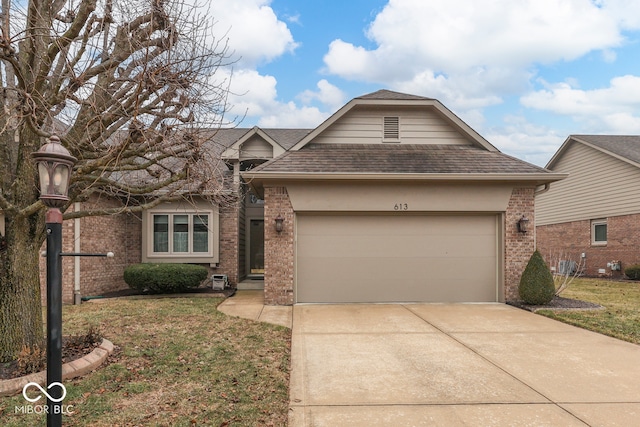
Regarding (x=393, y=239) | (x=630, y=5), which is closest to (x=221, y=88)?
(x=393, y=239)

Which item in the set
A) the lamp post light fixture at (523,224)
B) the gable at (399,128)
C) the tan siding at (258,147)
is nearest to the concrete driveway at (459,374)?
the lamp post light fixture at (523,224)

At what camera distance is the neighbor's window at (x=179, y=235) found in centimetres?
1161

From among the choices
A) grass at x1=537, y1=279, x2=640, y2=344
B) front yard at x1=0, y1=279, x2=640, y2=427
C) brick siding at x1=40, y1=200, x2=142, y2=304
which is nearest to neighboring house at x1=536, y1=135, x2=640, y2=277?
grass at x1=537, y1=279, x2=640, y2=344

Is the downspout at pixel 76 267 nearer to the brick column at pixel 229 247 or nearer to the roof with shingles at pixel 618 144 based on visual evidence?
the brick column at pixel 229 247

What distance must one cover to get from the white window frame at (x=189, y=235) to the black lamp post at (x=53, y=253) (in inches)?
341

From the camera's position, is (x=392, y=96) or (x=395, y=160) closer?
(x=395, y=160)

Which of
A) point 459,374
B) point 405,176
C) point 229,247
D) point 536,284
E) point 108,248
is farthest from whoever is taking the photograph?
point 229,247

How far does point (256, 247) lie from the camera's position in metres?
13.7

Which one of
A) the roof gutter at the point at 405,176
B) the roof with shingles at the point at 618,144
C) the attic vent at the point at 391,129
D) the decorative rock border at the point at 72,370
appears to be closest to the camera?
the decorative rock border at the point at 72,370

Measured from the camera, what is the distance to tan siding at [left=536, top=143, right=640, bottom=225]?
48.6ft

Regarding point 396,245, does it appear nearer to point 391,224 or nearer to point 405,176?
point 391,224

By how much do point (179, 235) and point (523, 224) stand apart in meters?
9.54

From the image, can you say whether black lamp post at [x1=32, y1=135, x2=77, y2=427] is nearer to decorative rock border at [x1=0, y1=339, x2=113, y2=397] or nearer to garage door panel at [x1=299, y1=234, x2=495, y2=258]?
decorative rock border at [x1=0, y1=339, x2=113, y2=397]

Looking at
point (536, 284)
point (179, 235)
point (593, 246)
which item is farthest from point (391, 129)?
point (593, 246)
